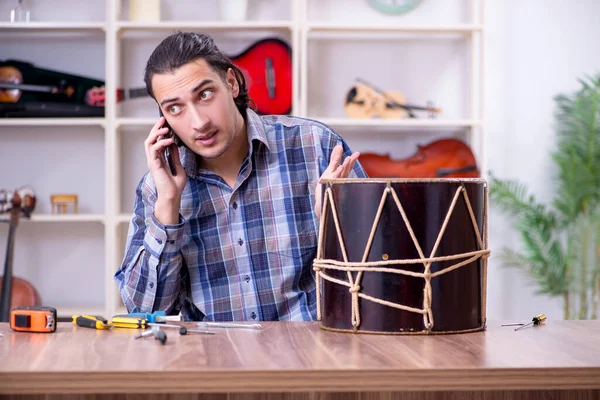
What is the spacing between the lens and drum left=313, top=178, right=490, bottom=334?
1.25 metres

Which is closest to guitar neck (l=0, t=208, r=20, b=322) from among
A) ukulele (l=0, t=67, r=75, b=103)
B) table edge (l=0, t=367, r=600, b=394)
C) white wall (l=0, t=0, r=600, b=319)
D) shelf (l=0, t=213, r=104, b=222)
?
shelf (l=0, t=213, r=104, b=222)

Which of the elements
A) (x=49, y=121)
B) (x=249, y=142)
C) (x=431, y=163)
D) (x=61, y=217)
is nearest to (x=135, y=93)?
Answer: (x=49, y=121)

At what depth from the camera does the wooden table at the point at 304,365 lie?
3.26 feet

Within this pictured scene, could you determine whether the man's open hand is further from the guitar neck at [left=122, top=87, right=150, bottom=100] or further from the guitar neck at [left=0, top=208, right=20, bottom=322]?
the guitar neck at [left=122, top=87, right=150, bottom=100]

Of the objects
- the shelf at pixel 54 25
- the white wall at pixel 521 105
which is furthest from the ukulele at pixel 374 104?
the shelf at pixel 54 25

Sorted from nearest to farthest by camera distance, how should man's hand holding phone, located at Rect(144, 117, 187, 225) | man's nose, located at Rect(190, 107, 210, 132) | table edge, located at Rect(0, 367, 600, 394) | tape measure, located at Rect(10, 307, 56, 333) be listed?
1. table edge, located at Rect(0, 367, 600, 394)
2. tape measure, located at Rect(10, 307, 56, 333)
3. man's hand holding phone, located at Rect(144, 117, 187, 225)
4. man's nose, located at Rect(190, 107, 210, 132)

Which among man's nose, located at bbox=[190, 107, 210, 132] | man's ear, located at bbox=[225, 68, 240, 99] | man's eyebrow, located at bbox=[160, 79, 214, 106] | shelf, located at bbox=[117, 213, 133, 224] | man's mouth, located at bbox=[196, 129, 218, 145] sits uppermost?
man's ear, located at bbox=[225, 68, 240, 99]

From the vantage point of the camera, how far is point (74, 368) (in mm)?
1013

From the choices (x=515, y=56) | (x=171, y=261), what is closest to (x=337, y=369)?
(x=171, y=261)

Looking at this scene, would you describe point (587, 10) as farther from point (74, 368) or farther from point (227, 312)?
point (74, 368)

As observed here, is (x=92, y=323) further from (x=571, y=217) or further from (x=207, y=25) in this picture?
(x=571, y=217)

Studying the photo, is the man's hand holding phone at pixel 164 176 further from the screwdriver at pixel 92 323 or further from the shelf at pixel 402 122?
the shelf at pixel 402 122

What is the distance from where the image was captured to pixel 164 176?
67.4 inches

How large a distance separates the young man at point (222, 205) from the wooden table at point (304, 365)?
1.83 ft
